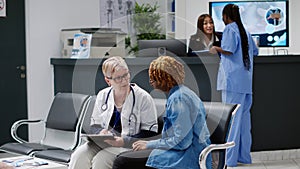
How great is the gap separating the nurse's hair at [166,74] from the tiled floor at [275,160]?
208 cm

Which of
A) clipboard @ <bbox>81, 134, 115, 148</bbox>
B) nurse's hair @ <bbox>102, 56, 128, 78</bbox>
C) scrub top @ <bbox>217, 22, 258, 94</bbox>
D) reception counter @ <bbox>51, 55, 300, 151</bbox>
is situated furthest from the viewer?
reception counter @ <bbox>51, 55, 300, 151</bbox>

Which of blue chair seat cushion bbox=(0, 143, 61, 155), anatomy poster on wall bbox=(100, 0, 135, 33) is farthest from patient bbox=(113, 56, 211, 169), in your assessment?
anatomy poster on wall bbox=(100, 0, 135, 33)

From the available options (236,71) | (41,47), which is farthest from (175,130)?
(41,47)

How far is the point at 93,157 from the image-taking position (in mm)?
3734

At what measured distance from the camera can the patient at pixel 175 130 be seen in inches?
125

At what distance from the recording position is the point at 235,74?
16.8 ft

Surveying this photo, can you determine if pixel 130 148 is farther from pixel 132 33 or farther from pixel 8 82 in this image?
pixel 132 33

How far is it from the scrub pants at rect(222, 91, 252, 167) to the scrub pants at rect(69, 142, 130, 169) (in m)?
1.77

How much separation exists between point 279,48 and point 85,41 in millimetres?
2770

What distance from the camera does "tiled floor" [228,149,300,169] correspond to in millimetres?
5193

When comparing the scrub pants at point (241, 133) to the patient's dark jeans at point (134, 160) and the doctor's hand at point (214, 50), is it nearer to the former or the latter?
the doctor's hand at point (214, 50)

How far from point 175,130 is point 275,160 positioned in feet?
8.55

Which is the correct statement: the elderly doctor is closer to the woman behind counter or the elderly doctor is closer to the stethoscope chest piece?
the stethoscope chest piece

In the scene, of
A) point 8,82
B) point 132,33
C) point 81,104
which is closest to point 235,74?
point 81,104
